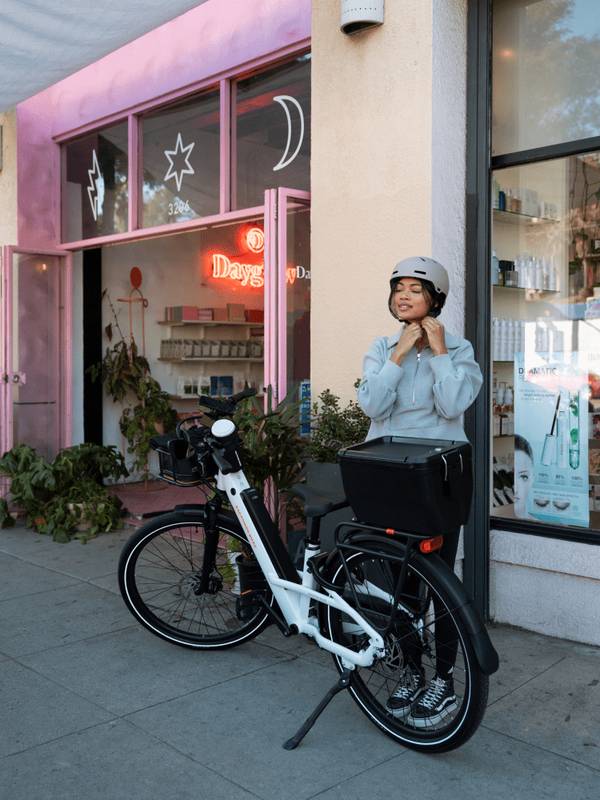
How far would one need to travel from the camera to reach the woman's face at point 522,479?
4.56 meters

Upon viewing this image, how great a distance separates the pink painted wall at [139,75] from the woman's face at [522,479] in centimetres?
299

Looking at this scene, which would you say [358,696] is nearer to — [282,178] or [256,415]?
[256,415]

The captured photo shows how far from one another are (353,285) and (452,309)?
610mm

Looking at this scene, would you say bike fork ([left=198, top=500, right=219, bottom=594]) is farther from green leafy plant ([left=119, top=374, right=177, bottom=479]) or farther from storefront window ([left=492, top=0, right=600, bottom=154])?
green leafy plant ([left=119, top=374, right=177, bottom=479])

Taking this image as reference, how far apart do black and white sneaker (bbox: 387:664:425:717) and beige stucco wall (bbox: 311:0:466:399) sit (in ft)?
6.22

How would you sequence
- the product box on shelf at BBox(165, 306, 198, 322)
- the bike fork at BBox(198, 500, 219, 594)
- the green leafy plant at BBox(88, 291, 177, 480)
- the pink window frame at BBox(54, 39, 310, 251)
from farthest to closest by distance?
the product box on shelf at BBox(165, 306, 198, 322)
the green leafy plant at BBox(88, 291, 177, 480)
the pink window frame at BBox(54, 39, 310, 251)
the bike fork at BBox(198, 500, 219, 594)

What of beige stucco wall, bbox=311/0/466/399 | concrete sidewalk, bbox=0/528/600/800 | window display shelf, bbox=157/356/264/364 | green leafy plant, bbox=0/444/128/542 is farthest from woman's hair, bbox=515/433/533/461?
window display shelf, bbox=157/356/264/364

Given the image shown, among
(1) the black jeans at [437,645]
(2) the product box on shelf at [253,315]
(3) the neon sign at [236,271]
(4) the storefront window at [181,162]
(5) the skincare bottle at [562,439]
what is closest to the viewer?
(1) the black jeans at [437,645]

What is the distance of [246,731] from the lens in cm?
318

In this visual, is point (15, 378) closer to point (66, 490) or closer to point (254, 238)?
point (66, 490)

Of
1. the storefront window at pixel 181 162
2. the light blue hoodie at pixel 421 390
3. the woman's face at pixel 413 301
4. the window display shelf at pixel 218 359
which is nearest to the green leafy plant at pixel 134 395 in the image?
the window display shelf at pixel 218 359

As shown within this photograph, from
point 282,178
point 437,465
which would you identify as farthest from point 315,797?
point 282,178

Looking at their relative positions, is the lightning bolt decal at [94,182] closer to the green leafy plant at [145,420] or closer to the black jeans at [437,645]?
the green leafy plant at [145,420]

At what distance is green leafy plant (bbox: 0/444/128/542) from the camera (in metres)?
6.68
